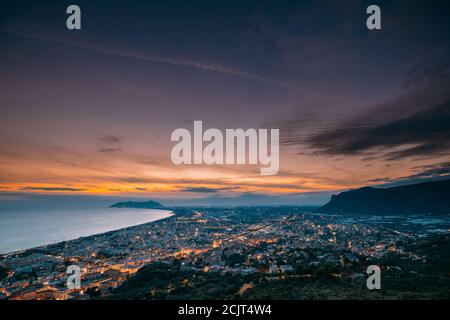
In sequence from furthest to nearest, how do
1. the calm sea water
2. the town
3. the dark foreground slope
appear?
1. the dark foreground slope
2. the calm sea water
3. the town

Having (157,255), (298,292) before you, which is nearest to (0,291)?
(157,255)

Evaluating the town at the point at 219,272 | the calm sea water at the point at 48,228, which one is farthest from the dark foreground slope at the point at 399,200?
the calm sea water at the point at 48,228

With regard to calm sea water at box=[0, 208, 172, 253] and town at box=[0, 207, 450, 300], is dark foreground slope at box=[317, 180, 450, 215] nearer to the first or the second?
town at box=[0, 207, 450, 300]

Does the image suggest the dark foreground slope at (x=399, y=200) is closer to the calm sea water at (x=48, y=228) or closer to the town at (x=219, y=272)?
the town at (x=219, y=272)

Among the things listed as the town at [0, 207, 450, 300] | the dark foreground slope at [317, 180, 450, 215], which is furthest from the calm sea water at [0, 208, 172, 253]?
the dark foreground slope at [317, 180, 450, 215]

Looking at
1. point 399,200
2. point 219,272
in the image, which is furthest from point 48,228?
point 399,200

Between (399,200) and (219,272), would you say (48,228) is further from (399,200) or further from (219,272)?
(399,200)

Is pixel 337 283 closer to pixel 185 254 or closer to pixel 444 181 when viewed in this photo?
pixel 185 254

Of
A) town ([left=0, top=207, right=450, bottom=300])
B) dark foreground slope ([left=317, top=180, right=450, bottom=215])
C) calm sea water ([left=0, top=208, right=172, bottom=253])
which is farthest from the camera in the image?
dark foreground slope ([left=317, top=180, right=450, bottom=215])
